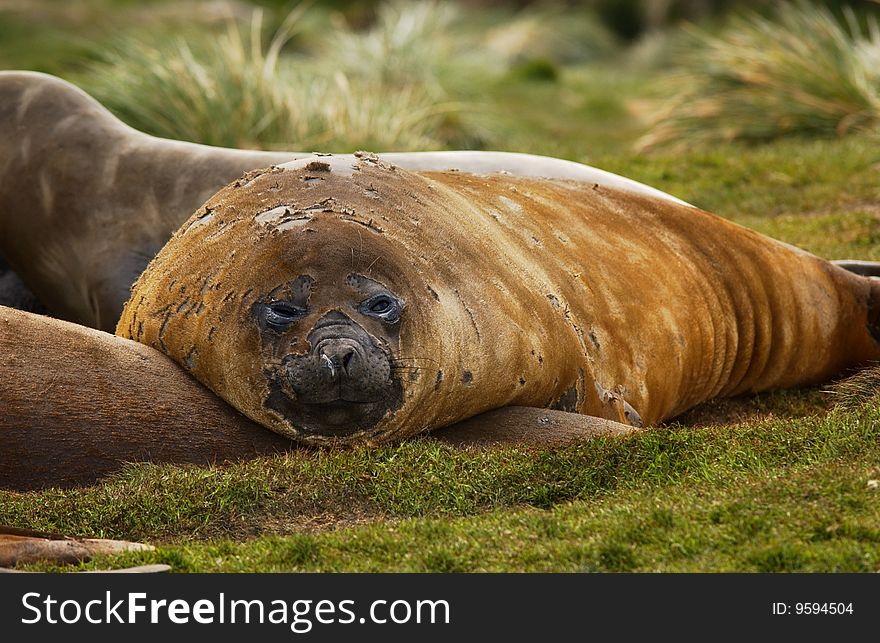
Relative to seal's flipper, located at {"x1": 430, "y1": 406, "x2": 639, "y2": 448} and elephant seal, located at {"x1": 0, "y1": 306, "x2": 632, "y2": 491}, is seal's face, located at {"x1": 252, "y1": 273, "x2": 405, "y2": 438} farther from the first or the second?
seal's flipper, located at {"x1": 430, "y1": 406, "x2": 639, "y2": 448}

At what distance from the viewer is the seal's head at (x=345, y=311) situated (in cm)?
464

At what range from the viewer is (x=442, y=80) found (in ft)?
56.5

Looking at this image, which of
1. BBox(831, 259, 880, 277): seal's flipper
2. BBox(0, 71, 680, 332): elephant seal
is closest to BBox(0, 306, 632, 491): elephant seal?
BBox(0, 71, 680, 332): elephant seal

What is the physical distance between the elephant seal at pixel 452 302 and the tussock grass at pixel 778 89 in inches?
249

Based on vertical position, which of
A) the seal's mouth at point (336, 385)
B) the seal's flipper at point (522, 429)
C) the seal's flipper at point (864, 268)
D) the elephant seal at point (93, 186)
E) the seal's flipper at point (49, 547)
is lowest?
the seal's flipper at point (49, 547)

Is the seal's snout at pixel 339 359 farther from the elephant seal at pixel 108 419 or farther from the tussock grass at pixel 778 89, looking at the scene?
the tussock grass at pixel 778 89

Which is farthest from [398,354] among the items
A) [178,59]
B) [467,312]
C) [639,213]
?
[178,59]

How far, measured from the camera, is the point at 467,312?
4953 millimetres

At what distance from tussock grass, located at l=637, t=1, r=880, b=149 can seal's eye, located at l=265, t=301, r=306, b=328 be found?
878cm

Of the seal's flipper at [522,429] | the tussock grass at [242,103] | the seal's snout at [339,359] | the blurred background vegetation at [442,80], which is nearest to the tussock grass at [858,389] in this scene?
the seal's flipper at [522,429]

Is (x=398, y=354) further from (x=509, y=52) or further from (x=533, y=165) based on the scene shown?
(x=509, y=52)

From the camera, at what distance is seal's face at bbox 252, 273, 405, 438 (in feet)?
14.8
